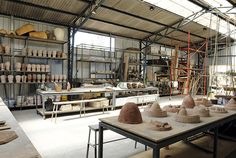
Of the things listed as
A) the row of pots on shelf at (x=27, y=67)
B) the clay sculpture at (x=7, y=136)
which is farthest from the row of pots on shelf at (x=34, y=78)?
the clay sculpture at (x=7, y=136)

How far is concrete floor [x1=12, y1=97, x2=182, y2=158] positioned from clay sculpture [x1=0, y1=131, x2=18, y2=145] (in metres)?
1.55

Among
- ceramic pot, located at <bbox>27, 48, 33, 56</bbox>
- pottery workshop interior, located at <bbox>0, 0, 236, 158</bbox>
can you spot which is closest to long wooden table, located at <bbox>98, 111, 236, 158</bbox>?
pottery workshop interior, located at <bbox>0, 0, 236, 158</bbox>

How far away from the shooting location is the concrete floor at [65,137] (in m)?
3.27

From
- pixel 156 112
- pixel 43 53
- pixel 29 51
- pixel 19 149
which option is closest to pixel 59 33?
pixel 43 53

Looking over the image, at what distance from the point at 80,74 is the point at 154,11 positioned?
4.30 meters

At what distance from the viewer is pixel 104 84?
8.15 metres

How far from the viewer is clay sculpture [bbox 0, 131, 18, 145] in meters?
1.57

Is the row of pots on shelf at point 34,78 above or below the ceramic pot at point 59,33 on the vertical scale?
below

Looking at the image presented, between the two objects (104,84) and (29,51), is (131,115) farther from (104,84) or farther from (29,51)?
(104,84)

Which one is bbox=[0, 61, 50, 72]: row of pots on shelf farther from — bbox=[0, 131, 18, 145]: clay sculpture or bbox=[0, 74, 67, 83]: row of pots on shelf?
bbox=[0, 131, 18, 145]: clay sculpture

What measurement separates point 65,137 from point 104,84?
4253 millimetres

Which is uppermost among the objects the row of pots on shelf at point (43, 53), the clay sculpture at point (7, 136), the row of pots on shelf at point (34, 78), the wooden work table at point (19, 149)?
the row of pots on shelf at point (43, 53)

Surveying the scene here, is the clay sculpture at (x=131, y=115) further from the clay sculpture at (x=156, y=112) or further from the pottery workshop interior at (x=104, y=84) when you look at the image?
the clay sculpture at (x=156, y=112)

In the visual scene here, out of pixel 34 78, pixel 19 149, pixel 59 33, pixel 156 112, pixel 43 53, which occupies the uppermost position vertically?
pixel 59 33
